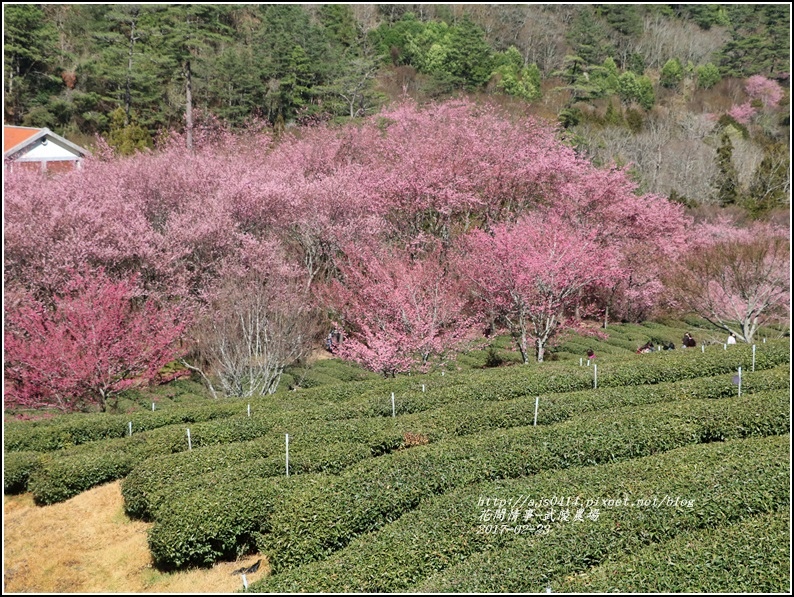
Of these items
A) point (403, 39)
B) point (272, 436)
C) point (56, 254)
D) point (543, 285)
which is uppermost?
point (403, 39)

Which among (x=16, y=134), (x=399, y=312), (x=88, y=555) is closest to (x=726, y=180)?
(x=399, y=312)

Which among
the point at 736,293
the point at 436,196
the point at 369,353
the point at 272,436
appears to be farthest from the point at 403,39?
the point at 272,436

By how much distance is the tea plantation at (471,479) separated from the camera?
8859 millimetres

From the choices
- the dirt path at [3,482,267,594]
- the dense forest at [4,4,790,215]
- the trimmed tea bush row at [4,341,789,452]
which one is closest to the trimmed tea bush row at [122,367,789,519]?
the dirt path at [3,482,267,594]

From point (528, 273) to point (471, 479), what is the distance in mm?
13828

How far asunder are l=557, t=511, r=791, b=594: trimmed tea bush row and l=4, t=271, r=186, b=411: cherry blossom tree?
1690 centimetres

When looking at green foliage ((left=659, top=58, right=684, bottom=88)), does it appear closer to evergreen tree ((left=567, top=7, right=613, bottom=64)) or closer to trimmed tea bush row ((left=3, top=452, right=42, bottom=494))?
evergreen tree ((left=567, top=7, right=613, bottom=64))

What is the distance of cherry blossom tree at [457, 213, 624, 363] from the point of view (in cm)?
2414

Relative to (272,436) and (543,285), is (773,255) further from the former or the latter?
(272,436)

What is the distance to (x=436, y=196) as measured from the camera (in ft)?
96.9

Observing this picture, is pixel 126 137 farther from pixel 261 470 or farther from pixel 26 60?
pixel 261 470

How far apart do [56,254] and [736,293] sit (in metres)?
29.9

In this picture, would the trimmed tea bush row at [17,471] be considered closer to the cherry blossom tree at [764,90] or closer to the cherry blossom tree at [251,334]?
the cherry blossom tree at [251,334]

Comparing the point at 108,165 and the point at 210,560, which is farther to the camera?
the point at 108,165
